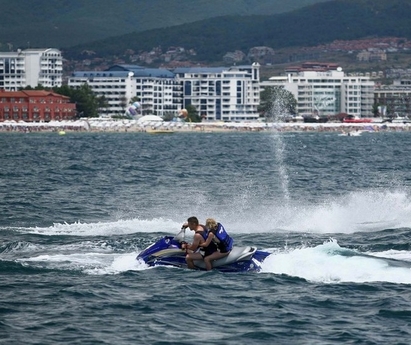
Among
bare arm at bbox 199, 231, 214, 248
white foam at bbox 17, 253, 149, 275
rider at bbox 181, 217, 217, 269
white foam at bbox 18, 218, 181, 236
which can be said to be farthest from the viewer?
white foam at bbox 18, 218, 181, 236

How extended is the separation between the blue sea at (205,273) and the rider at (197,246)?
0.38 m

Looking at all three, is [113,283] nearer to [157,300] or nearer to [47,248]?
[157,300]

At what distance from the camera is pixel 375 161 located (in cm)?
9300

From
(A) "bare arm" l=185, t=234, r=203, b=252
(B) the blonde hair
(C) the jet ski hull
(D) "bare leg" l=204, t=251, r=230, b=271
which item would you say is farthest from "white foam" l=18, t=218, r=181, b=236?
(B) the blonde hair

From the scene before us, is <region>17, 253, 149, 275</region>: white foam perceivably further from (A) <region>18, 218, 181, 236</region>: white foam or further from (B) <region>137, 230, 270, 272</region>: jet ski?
(A) <region>18, 218, 181, 236</region>: white foam

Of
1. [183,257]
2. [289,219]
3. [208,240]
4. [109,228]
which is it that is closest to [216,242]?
[208,240]

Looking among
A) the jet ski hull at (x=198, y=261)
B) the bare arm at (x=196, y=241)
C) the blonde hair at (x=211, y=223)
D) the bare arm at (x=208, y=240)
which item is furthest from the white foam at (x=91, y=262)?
the blonde hair at (x=211, y=223)

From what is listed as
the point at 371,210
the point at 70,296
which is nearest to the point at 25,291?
the point at 70,296

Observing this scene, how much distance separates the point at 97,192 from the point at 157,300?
29263 mm

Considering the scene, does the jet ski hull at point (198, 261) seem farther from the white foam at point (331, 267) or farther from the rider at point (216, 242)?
the white foam at point (331, 267)

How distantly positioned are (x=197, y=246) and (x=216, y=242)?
0.53 metres

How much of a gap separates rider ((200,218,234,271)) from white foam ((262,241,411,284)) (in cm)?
108

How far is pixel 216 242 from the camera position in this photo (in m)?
30.7

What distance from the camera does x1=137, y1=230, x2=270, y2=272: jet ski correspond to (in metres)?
31.0
